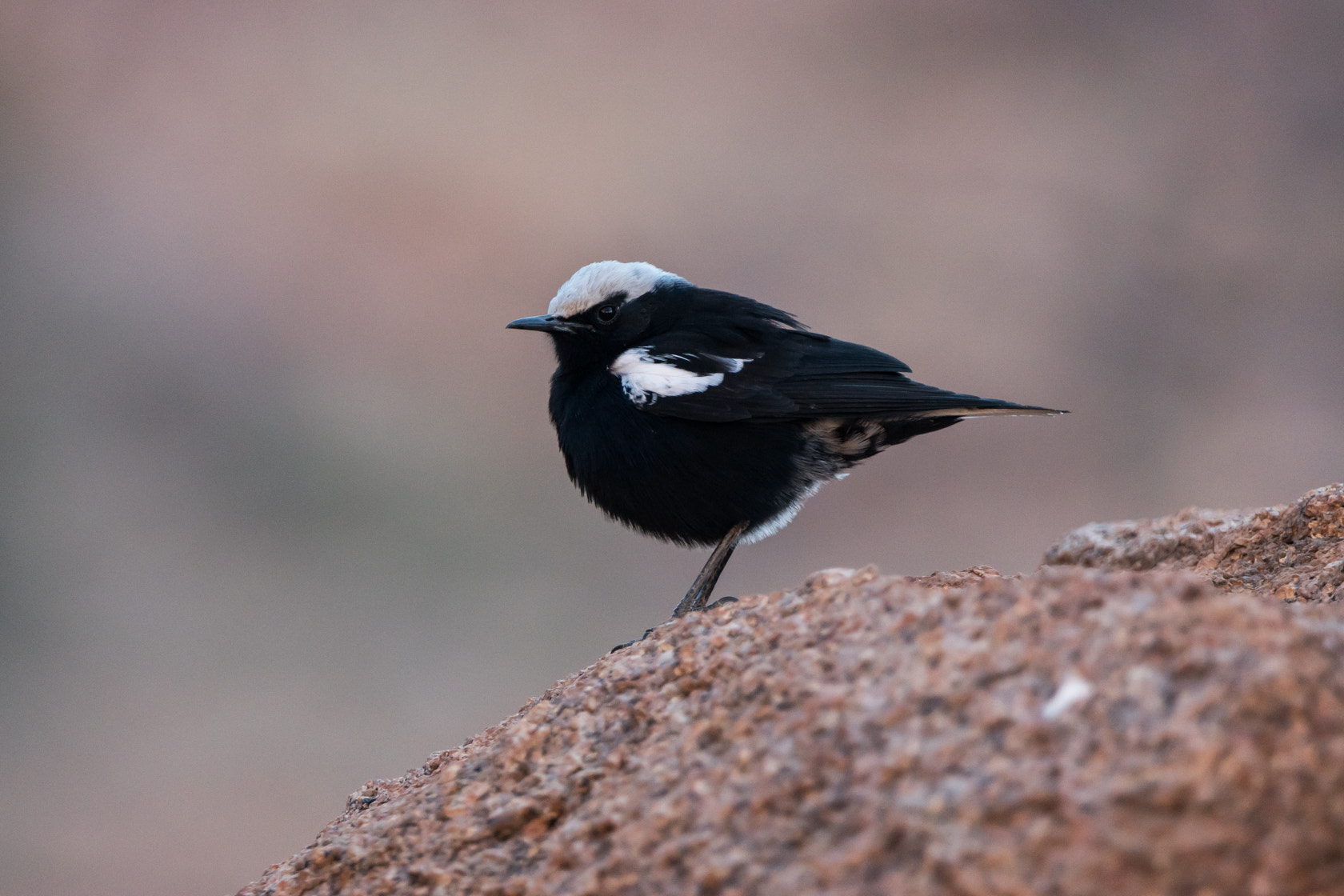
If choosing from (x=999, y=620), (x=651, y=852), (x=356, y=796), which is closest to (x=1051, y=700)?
(x=999, y=620)

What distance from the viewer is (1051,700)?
1.69 meters

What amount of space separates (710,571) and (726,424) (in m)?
0.58

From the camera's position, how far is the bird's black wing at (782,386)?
4.11 metres

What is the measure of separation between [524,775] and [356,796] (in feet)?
3.52

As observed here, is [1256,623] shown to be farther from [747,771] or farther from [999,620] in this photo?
[747,771]

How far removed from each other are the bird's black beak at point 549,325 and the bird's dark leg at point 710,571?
3.66 feet

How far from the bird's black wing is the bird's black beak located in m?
→ 0.40

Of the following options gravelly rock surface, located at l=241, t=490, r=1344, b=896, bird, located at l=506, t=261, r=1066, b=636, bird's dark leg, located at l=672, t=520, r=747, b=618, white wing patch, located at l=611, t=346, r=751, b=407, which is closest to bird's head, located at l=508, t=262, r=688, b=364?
bird, located at l=506, t=261, r=1066, b=636

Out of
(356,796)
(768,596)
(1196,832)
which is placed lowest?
(1196,832)

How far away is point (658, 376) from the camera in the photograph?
431 cm

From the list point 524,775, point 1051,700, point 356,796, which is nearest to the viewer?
point 1051,700

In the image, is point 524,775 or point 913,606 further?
point 524,775

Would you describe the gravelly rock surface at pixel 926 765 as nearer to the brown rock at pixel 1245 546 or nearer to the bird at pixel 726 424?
the brown rock at pixel 1245 546

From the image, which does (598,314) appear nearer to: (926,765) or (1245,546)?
(1245,546)
